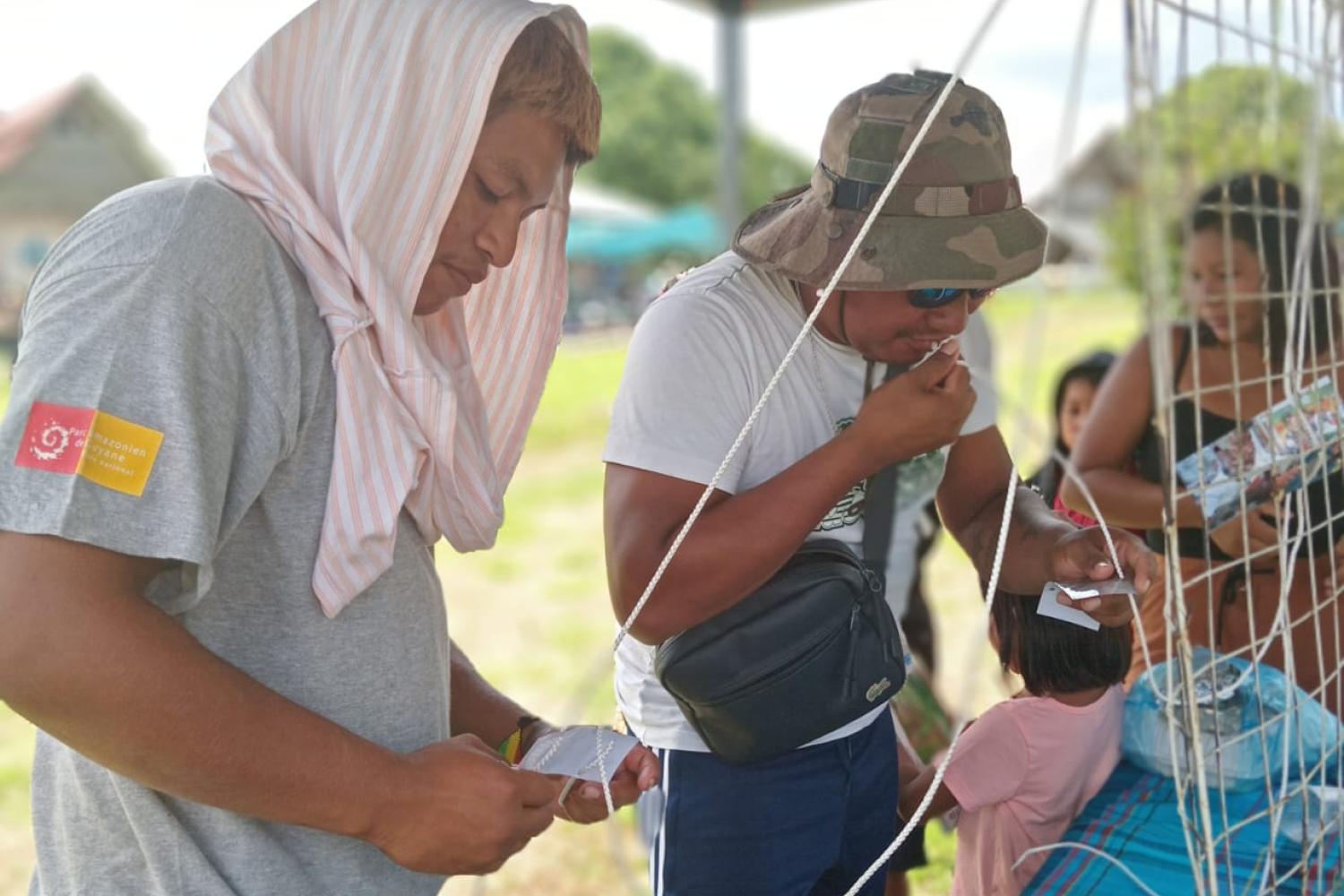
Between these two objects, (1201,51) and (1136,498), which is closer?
(1201,51)

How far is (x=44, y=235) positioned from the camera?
18344 mm

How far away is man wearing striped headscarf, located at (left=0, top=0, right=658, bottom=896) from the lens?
0.77m

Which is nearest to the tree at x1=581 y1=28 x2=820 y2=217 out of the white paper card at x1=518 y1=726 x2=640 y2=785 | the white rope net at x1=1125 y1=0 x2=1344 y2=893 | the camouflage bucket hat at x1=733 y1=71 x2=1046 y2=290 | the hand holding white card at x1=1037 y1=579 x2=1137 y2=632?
the white rope net at x1=1125 y1=0 x2=1344 y2=893

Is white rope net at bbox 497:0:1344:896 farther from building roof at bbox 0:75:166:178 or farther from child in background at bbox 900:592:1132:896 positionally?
building roof at bbox 0:75:166:178

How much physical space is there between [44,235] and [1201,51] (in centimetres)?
1965

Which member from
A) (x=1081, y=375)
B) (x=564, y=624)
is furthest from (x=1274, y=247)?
(x=564, y=624)

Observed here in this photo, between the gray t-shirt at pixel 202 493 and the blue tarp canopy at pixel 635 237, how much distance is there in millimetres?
23246

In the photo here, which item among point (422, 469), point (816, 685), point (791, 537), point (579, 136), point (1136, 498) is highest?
point (579, 136)

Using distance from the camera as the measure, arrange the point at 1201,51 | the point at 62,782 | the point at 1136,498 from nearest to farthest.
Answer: the point at 62,782
the point at 1201,51
the point at 1136,498

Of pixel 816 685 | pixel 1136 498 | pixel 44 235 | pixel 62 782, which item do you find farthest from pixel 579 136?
pixel 44 235

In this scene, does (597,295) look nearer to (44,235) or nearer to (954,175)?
(44,235)

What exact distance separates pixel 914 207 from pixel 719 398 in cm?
30

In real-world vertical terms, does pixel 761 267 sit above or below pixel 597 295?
above

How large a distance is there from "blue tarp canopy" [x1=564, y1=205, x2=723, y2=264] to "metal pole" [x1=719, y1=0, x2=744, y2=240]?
18.6 m
